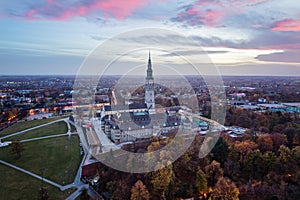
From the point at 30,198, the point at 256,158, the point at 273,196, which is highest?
the point at 256,158

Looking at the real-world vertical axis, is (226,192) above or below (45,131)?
above

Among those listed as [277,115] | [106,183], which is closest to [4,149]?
[106,183]

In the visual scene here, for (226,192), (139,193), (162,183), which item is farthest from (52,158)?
(226,192)

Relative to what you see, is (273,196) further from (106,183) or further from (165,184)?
(106,183)

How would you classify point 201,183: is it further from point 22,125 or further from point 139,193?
point 22,125

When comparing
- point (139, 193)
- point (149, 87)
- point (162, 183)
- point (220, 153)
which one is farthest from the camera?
point (149, 87)

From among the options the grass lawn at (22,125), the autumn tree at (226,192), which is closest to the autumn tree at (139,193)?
the autumn tree at (226,192)

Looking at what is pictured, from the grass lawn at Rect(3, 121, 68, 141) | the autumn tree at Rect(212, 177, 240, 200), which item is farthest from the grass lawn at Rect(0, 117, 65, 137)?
the autumn tree at Rect(212, 177, 240, 200)
